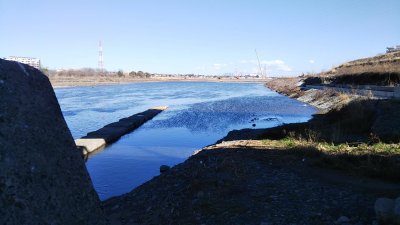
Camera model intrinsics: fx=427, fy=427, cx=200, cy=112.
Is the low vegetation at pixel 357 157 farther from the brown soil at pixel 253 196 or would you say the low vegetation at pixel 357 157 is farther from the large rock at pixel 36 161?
the large rock at pixel 36 161

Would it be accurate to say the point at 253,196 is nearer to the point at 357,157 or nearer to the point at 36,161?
the point at 357,157

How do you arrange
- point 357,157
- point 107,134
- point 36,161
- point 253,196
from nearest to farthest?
point 36,161
point 253,196
point 357,157
point 107,134

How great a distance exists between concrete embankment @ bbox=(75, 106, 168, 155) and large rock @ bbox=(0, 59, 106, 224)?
697 inches

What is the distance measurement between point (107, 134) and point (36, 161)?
24.7 metres

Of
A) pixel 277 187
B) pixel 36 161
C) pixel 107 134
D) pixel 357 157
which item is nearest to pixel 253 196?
pixel 277 187

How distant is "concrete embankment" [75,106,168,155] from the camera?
894 inches

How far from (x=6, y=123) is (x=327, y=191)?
706cm

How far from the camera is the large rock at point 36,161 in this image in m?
2.68

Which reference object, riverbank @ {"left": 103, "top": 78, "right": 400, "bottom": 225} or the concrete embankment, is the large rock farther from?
the concrete embankment

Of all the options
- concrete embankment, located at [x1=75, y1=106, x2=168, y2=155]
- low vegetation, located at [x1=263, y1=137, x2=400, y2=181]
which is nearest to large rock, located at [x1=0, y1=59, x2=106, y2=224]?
low vegetation, located at [x1=263, y1=137, x2=400, y2=181]

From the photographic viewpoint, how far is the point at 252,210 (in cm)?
772

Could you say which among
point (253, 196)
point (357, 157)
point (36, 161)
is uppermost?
point (36, 161)

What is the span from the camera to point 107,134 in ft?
88.9

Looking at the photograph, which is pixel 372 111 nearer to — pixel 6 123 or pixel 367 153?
pixel 367 153
